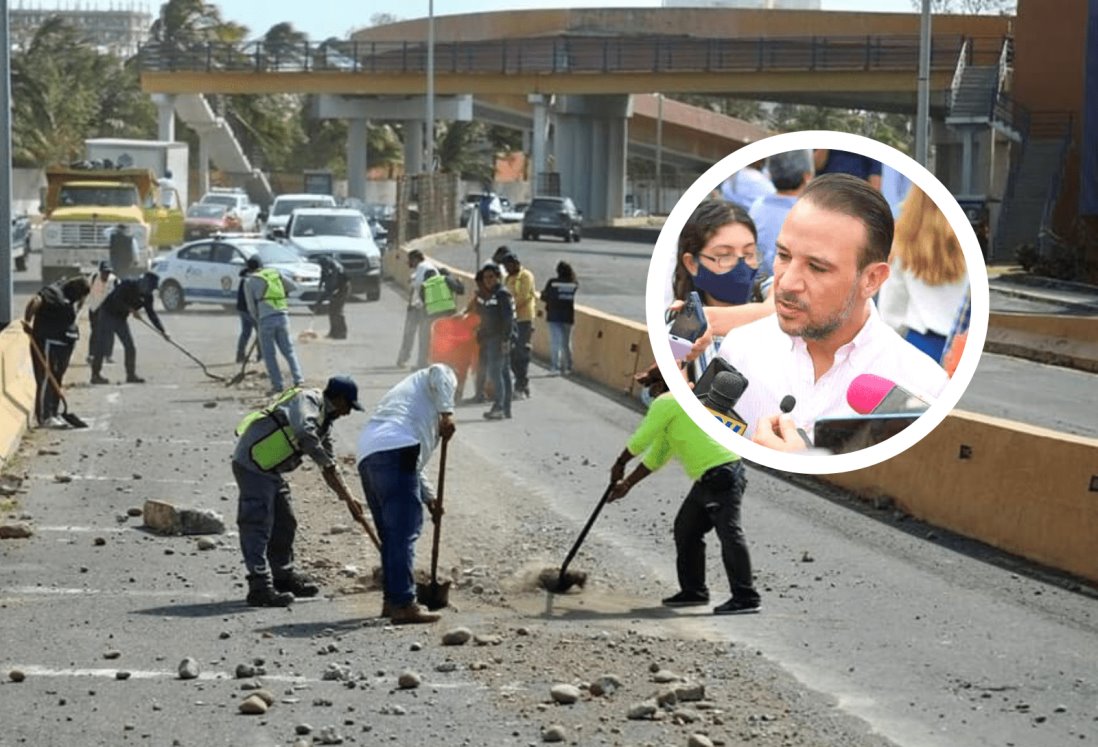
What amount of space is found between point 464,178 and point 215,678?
113 metres

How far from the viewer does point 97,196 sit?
49.8 metres

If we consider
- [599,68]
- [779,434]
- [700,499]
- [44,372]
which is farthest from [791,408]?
[599,68]

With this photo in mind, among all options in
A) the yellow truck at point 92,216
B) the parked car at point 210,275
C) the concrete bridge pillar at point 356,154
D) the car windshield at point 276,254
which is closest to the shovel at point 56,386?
the parked car at point 210,275

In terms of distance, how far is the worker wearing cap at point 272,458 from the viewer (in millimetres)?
12484

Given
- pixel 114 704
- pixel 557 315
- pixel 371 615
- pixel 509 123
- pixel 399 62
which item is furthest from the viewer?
pixel 509 123

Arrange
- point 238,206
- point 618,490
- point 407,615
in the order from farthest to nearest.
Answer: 1. point 238,206
2. point 618,490
3. point 407,615

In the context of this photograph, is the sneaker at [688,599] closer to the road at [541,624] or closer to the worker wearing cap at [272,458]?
the road at [541,624]

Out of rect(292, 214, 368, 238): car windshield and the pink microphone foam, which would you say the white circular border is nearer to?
the pink microphone foam

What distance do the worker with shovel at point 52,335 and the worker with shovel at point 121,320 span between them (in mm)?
4699

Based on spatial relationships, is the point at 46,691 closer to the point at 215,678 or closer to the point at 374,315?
the point at 215,678

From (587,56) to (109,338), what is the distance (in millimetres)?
51664

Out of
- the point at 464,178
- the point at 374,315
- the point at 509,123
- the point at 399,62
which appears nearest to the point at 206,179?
the point at 399,62

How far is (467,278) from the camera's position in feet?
129

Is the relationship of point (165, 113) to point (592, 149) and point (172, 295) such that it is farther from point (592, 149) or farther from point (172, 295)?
point (172, 295)
